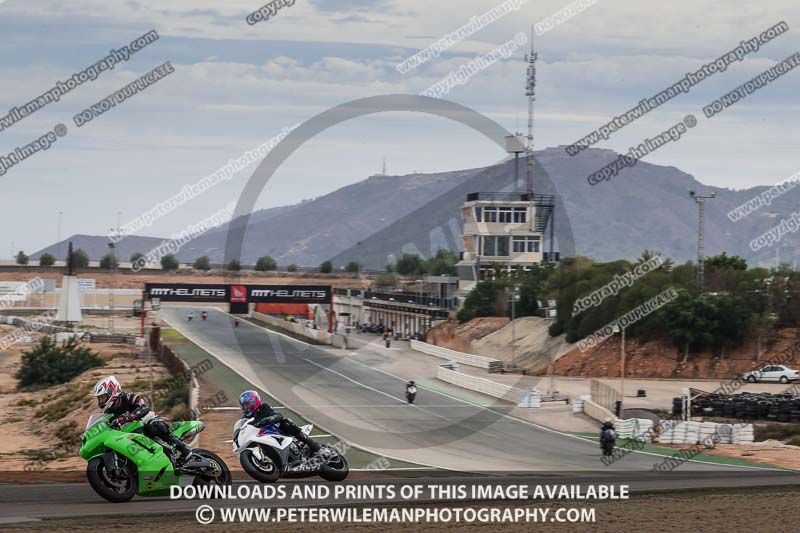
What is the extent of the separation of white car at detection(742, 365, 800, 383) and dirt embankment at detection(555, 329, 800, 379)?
343cm

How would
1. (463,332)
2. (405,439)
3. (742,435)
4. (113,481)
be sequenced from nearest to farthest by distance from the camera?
(113,481), (742,435), (405,439), (463,332)

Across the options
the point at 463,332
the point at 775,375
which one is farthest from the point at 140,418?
the point at 463,332

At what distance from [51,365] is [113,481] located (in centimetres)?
4893

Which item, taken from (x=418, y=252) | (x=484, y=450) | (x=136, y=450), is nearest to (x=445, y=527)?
(x=136, y=450)

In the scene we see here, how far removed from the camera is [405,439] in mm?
35906

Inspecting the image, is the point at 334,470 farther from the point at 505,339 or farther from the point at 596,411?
the point at 505,339

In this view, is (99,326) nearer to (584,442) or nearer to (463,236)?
(463,236)

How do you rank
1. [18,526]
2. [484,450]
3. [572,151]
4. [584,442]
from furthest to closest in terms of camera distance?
[572,151] → [584,442] → [484,450] → [18,526]

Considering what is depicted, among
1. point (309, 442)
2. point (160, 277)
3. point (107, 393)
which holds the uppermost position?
point (160, 277)

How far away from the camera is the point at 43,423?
44.5 metres

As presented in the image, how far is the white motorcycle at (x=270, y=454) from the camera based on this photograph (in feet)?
54.2

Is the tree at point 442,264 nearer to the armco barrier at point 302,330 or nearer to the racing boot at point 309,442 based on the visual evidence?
the armco barrier at point 302,330

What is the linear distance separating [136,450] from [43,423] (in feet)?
107

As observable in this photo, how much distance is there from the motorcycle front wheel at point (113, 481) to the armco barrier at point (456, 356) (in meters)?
49.8
